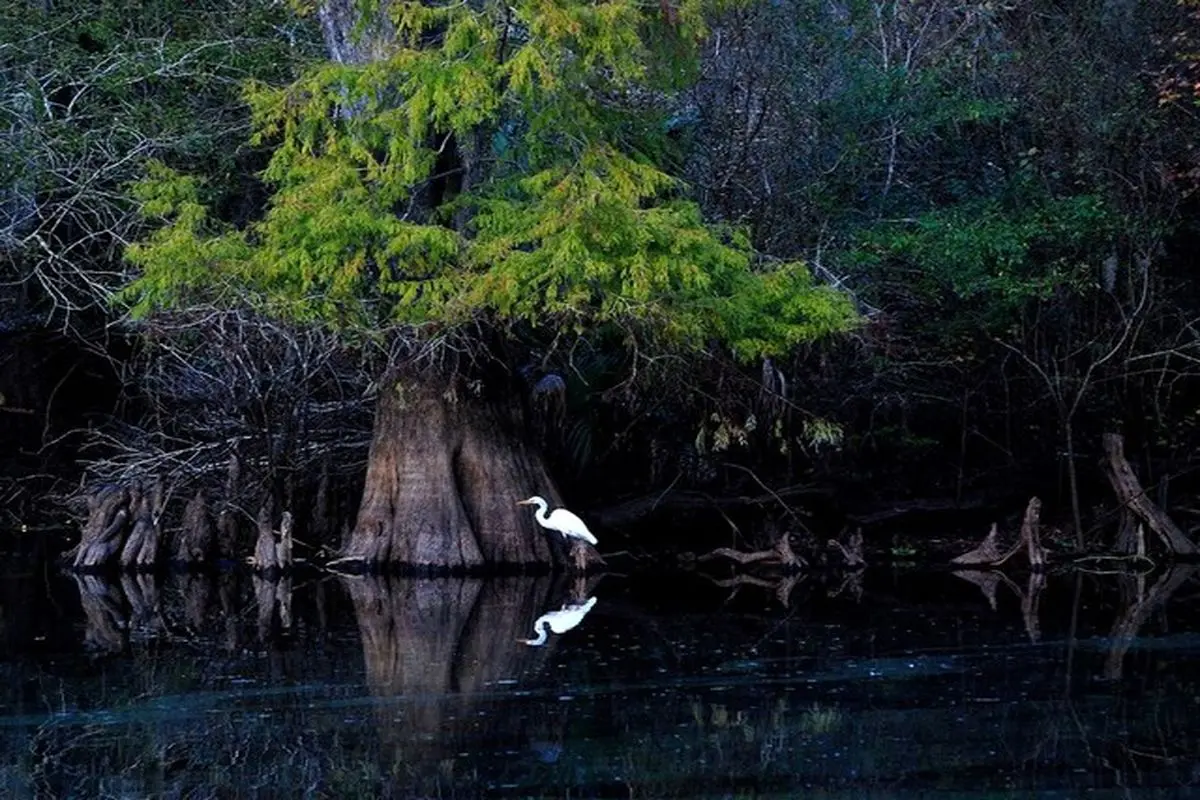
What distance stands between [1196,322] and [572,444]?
21.6 feet

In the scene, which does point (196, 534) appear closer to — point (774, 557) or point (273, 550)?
point (273, 550)

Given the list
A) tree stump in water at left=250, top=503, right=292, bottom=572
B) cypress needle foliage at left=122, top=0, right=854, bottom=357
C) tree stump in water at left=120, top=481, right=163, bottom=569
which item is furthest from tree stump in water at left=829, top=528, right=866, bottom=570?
tree stump in water at left=120, top=481, right=163, bottom=569

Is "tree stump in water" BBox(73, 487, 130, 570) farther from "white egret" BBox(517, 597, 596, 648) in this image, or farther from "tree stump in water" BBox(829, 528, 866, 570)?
"tree stump in water" BBox(829, 528, 866, 570)

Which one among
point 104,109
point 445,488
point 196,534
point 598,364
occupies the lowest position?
point 196,534

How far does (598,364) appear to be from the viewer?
20906 millimetres

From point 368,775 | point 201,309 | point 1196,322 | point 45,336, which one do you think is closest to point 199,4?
point 45,336

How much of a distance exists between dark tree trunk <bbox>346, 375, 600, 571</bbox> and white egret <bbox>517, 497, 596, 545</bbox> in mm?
370

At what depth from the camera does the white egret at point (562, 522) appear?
61.9 ft

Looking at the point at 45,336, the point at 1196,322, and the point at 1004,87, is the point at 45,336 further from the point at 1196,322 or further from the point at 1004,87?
the point at 1196,322

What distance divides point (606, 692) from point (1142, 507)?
29.7ft

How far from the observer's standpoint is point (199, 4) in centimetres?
2297

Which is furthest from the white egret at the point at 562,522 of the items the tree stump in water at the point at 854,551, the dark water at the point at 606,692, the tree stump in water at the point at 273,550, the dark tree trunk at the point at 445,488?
the tree stump in water at the point at 854,551

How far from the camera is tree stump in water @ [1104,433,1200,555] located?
786 inches

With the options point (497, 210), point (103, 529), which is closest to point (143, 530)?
point (103, 529)
